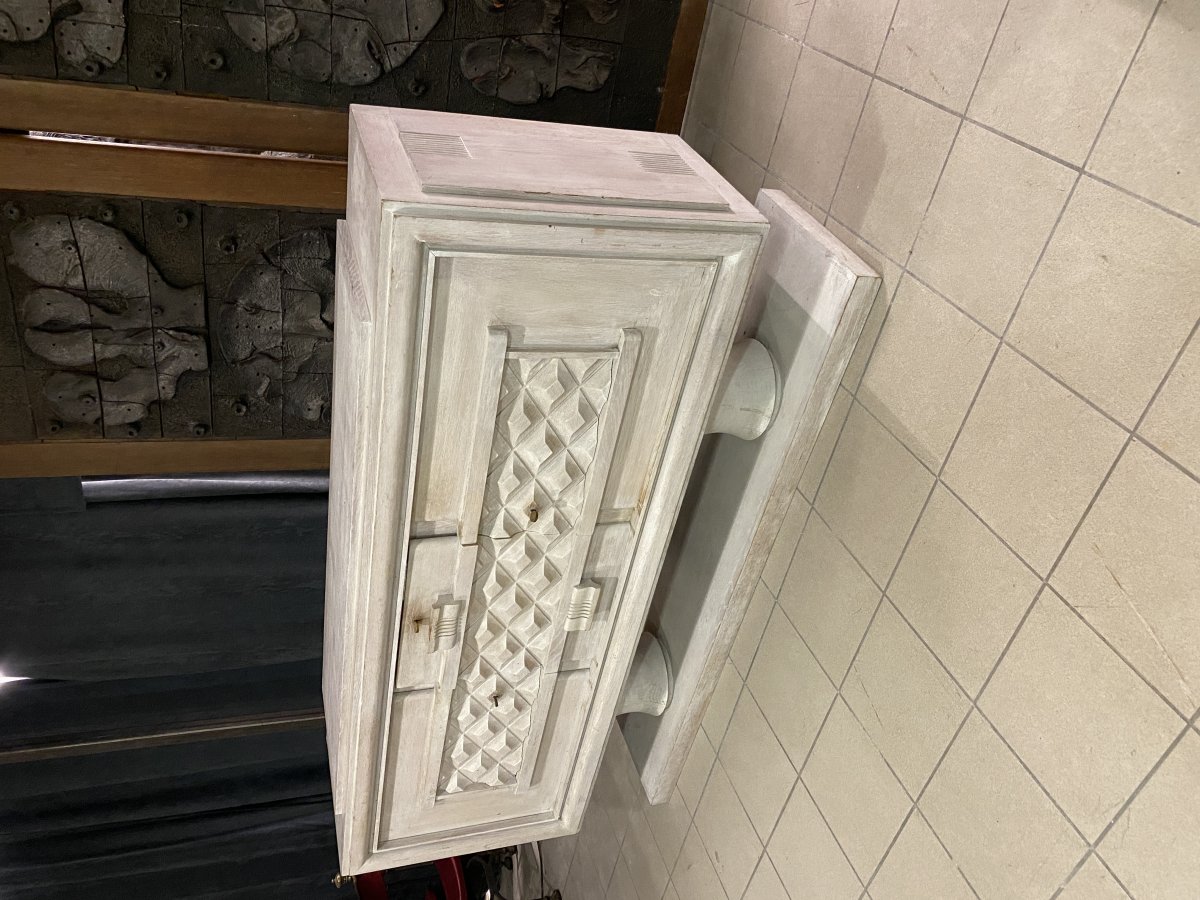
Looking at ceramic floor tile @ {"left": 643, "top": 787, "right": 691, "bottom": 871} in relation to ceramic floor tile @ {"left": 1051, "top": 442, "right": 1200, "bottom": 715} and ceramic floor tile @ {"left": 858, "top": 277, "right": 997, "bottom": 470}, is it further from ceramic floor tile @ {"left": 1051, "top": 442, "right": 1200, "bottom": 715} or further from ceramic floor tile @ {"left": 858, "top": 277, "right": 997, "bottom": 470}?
ceramic floor tile @ {"left": 1051, "top": 442, "right": 1200, "bottom": 715}

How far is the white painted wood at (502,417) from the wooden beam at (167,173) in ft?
1.86

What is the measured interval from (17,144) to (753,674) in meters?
1.73

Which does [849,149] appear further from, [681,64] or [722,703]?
[722,703]

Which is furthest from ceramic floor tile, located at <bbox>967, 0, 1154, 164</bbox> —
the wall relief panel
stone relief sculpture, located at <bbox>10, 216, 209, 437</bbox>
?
stone relief sculpture, located at <bbox>10, 216, 209, 437</bbox>

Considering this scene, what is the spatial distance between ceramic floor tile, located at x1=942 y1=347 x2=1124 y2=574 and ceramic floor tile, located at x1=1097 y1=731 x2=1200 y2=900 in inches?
9.5

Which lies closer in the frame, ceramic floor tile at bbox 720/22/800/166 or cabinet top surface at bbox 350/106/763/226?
cabinet top surface at bbox 350/106/763/226

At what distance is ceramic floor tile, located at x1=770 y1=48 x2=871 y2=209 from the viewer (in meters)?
1.38

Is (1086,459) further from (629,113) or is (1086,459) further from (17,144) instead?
(17,144)

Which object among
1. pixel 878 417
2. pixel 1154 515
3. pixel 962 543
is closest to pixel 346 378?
pixel 878 417

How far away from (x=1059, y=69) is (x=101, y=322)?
1.87m

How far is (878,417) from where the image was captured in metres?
1.30

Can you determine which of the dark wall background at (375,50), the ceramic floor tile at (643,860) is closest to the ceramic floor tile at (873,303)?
the dark wall background at (375,50)

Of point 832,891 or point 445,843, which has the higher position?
point 832,891

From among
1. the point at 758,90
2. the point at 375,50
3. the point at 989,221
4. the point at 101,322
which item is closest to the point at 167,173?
the point at 101,322
